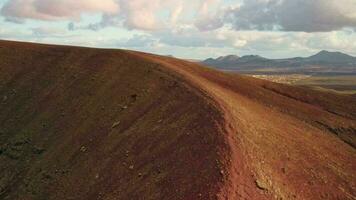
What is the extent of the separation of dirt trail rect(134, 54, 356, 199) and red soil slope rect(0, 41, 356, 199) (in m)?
0.13

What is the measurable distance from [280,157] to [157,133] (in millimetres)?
10799

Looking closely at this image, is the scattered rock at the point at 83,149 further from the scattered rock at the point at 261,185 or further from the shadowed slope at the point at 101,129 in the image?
the scattered rock at the point at 261,185

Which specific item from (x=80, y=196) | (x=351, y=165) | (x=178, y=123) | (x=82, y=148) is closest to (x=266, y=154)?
(x=178, y=123)

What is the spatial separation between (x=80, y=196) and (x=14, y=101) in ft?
97.0

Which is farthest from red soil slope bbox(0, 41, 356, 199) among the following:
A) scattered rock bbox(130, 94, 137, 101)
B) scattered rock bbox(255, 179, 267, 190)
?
scattered rock bbox(130, 94, 137, 101)

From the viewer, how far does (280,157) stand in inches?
1515

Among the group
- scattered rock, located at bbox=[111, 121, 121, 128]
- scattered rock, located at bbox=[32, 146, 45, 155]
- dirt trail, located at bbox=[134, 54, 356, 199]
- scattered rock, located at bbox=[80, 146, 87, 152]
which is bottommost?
scattered rock, located at bbox=[32, 146, 45, 155]

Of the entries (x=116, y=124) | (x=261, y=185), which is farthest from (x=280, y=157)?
(x=116, y=124)

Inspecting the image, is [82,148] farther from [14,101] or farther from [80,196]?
[14,101]

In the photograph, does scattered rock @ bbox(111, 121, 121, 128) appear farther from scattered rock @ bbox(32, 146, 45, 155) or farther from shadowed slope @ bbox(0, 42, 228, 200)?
scattered rock @ bbox(32, 146, 45, 155)

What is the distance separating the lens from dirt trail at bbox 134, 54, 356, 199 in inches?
1288

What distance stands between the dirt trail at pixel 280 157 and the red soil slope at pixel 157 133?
0.13 m

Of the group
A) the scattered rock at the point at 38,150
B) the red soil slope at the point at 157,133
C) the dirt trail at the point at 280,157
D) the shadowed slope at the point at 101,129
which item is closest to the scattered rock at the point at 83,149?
the red soil slope at the point at 157,133

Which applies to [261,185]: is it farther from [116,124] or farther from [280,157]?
[116,124]
